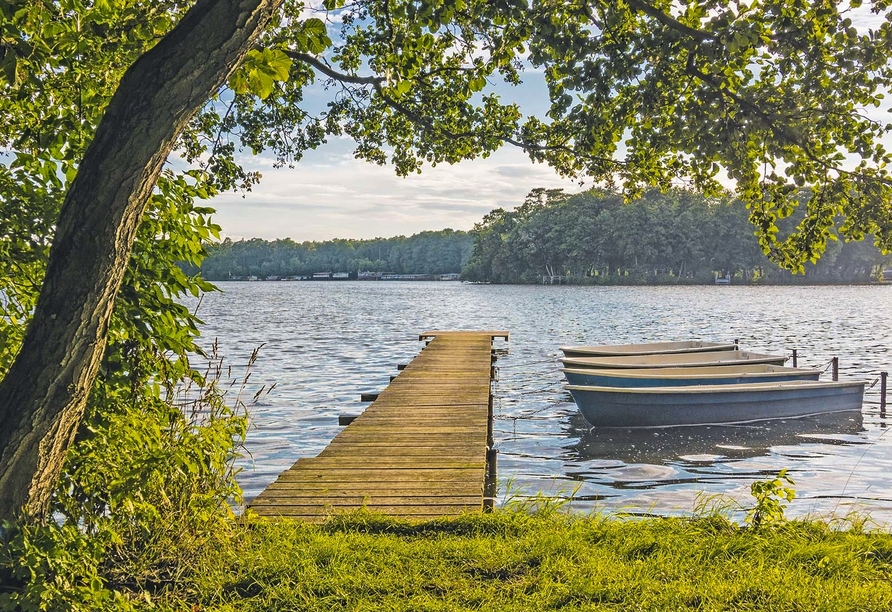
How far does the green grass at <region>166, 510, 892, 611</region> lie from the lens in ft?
13.4

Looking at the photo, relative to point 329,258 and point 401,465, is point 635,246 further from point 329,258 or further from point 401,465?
point 401,465

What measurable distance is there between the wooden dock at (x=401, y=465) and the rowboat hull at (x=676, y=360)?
5.49m

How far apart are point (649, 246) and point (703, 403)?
4138 inches

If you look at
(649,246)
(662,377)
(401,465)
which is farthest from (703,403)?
(649,246)

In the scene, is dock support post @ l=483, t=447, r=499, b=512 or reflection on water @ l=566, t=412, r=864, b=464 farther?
reflection on water @ l=566, t=412, r=864, b=464

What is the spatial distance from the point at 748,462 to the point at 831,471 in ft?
4.17

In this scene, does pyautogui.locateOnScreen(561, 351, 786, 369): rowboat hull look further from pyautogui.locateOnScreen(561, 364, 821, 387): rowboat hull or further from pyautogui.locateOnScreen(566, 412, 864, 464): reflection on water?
pyautogui.locateOnScreen(566, 412, 864, 464): reflection on water

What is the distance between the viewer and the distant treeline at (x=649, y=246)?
114438 millimetres

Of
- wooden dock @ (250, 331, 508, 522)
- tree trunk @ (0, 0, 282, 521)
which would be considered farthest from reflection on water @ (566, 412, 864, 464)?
tree trunk @ (0, 0, 282, 521)

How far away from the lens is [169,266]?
391 centimetres

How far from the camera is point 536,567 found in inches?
182

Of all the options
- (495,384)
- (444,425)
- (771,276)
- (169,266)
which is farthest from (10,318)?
(771,276)

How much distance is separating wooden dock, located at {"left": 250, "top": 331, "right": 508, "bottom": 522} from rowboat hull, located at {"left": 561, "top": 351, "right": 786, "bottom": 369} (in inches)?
216

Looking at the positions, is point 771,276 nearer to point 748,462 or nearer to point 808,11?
point 748,462
